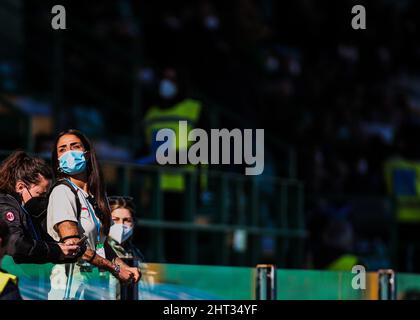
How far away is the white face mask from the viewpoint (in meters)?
7.50

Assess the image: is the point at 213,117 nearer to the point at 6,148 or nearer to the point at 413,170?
the point at 6,148

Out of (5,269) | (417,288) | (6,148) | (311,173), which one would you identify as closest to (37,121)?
(6,148)

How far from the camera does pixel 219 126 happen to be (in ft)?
44.1

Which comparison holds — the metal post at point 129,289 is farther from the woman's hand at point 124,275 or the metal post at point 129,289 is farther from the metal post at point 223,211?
the metal post at point 223,211

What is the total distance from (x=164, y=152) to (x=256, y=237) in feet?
5.05

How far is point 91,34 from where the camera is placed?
13.9 meters

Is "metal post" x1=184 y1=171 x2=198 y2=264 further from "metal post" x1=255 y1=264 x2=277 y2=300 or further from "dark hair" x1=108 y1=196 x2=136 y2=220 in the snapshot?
"dark hair" x1=108 y1=196 x2=136 y2=220

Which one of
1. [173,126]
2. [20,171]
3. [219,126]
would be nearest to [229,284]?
[20,171]

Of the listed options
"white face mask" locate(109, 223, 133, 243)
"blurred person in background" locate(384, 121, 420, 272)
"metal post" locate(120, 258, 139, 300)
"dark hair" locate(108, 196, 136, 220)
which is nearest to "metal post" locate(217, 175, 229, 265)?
"blurred person in background" locate(384, 121, 420, 272)

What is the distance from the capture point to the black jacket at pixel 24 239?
6457 millimetres

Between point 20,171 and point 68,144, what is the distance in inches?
11.4

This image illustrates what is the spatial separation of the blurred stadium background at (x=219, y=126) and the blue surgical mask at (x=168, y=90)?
51 millimetres

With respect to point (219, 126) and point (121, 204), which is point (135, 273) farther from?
point (219, 126)

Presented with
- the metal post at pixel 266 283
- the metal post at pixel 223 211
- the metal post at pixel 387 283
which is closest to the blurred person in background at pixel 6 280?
the metal post at pixel 266 283
